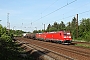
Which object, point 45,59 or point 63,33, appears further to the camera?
point 63,33

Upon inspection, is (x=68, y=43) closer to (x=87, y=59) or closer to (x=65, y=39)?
(x=65, y=39)

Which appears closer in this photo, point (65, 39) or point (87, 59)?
point (87, 59)

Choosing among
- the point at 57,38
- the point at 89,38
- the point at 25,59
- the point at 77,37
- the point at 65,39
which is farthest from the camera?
the point at 77,37

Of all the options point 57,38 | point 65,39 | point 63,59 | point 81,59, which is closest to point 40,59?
point 63,59

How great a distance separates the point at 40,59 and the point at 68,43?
24303 mm

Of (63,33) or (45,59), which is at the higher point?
(63,33)

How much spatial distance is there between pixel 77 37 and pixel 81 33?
2.88 m

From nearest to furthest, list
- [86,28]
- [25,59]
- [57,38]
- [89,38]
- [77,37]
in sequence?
[25,59]
[57,38]
[89,38]
[77,37]
[86,28]

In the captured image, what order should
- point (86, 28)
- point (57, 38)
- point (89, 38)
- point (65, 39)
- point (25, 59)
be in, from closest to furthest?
1. point (25, 59)
2. point (65, 39)
3. point (57, 38)
4. point (89, 38)
5. point (86, 28)

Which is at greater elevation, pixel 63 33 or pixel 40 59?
pixel 63 33

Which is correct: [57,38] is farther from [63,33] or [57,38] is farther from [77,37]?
[77,37]

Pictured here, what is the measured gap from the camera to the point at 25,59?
56.0ft

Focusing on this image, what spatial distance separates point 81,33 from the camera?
63.0 m

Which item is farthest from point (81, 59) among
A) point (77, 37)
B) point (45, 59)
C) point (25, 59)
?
point (77, 37)
